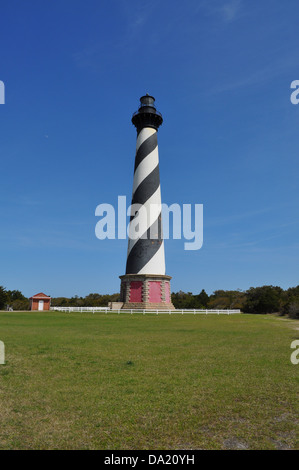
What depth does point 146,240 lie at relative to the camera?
126 ft

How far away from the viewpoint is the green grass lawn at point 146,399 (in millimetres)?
4500

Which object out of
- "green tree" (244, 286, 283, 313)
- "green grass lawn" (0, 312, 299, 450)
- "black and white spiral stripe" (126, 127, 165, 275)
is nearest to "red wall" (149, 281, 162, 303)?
"black and white spiral stripe" (126, 127, 165, 275)

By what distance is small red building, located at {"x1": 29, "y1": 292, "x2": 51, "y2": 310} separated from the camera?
4150cm

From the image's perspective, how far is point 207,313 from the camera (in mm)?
36906

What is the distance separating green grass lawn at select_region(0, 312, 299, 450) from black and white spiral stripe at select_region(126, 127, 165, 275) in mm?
27413

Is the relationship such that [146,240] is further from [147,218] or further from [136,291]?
[136,291]

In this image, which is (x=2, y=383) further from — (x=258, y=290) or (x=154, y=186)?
(x=258, y=290)

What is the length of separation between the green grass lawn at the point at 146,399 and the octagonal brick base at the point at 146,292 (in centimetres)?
2634

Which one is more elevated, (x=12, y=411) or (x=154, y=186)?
(x=154, y=186)

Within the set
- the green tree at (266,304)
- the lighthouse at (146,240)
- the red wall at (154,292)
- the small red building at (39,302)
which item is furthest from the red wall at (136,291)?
the green tree at (266,304)

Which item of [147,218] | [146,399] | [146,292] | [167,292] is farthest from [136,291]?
[146,399]

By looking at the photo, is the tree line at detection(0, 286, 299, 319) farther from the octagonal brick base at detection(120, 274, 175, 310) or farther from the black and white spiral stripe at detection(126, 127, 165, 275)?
the black and white spiral stripe at detection(126, 127, 165, 275)
